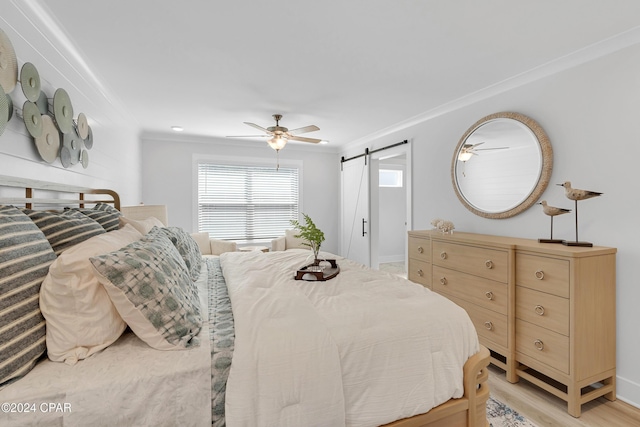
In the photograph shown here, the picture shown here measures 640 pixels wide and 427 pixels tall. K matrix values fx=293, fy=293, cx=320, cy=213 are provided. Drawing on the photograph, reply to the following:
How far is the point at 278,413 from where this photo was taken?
107 centimetres

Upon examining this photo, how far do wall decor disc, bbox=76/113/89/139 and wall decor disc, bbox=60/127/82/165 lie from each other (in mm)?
58

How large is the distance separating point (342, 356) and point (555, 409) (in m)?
1.89

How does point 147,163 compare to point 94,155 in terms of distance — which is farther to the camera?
point 147,163

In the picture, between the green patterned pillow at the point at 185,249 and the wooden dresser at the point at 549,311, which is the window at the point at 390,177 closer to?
the wooden dresser at the point at 549,311

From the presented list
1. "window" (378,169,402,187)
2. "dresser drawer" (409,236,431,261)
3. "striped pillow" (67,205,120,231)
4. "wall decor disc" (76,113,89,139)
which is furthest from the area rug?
"window" (378,169,402,187)

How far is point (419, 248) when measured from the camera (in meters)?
3.29

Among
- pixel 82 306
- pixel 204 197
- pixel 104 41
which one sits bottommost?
pixel 82 306

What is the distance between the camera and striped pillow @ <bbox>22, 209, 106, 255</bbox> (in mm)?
1313

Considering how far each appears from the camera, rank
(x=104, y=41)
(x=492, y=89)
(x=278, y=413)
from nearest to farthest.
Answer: (x=278, y=413) → (x=104, y=41) → (x=492, y=89)

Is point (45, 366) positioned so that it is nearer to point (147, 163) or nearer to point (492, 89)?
point (492, 89)

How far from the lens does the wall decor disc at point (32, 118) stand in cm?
163

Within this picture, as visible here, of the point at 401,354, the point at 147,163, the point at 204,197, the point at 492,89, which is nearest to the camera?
the point at 401,354

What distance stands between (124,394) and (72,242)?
789 millimetres

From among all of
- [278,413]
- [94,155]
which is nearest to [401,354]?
[278,413]
